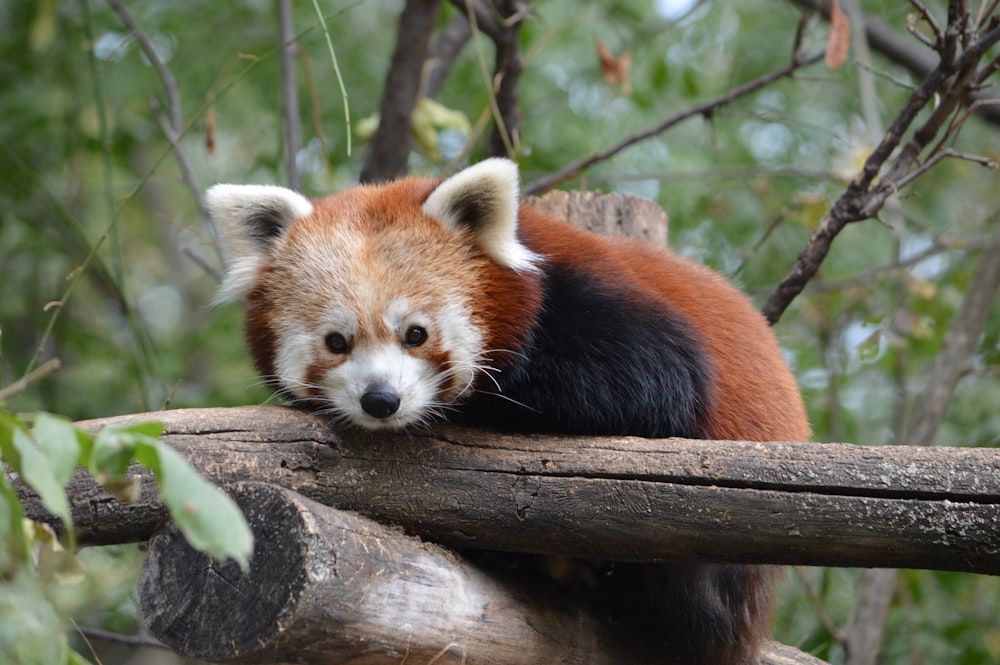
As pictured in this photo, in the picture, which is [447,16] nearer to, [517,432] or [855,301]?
[855,301]

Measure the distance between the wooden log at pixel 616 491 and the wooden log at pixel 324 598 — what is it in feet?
0.44

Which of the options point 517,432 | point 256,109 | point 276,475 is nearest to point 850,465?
point 517,432

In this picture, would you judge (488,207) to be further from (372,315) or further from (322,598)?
(322,598)

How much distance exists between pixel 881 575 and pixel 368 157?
3050mm

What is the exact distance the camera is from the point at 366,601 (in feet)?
6.77

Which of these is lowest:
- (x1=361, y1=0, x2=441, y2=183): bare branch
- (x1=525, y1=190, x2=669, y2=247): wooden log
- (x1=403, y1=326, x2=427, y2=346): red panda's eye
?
(x1=403, y1=326, x2=427, y2=346): red panda's eye

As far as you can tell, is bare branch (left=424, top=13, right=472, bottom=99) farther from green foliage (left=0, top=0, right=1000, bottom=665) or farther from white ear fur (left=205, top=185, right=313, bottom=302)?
white ear fur (left=205, top=185, right=313, bottom=302)

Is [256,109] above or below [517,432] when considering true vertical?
above

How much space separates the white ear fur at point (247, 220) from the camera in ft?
9.30

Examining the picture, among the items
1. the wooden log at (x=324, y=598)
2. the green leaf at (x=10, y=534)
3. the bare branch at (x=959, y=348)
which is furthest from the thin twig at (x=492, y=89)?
the green leaf at (x=10, y=534)

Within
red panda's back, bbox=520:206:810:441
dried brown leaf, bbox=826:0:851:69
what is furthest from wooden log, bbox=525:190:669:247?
dried brown leaf, bbox=826:0:851:69

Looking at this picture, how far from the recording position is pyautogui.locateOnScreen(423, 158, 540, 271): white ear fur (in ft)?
8.96

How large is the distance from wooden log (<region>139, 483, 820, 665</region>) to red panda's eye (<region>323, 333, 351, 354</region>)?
52 cm

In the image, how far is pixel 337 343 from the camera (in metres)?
2.65
